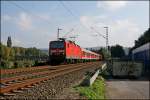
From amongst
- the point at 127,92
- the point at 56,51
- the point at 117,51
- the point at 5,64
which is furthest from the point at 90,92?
the point at 117,51

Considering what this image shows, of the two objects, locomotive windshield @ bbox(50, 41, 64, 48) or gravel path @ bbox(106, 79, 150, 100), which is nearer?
gravel path @ bbox(106, 79, 150, 100)

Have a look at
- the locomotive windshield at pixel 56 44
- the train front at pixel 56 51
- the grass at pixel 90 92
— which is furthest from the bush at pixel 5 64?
the grass at pixel 90 92

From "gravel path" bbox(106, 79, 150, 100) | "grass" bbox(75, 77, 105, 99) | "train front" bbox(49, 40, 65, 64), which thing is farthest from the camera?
"train front" bbox(49, 40, 65, 64)

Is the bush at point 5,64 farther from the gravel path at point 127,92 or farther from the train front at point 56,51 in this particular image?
the gravel path at point 127,92

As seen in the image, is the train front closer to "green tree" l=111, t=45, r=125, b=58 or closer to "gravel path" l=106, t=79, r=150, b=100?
"gravel path" l=106, t=79, r=150, b=100

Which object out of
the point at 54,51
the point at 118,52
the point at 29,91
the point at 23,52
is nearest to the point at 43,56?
the point at 23,52

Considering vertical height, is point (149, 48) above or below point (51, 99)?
above

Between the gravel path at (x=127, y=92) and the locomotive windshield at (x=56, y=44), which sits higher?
the locomotive windshield at (x=56, y=44)

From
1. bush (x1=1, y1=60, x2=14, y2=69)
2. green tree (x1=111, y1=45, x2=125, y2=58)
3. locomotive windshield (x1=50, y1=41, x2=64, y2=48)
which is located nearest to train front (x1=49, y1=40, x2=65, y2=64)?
locomotive windshield (x1=50, y1=41, x2=64, y2=48)

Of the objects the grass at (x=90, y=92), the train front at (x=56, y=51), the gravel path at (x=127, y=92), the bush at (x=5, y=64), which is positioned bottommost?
the gravel path at (x=127, y=92)

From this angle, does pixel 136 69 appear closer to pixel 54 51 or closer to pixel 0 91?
pixel 54 51

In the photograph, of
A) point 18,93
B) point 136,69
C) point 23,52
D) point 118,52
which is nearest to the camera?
point 18,93

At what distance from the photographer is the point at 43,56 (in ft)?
155

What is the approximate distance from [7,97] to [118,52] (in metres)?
133
